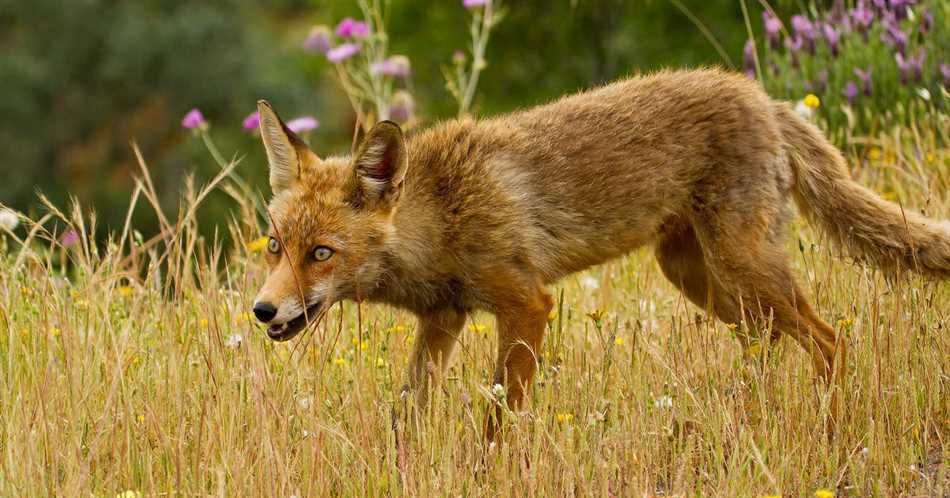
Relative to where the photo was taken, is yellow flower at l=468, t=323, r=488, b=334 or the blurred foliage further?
the blurred foliage

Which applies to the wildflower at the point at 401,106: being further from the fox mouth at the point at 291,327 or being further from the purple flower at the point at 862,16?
the fox mouth at the point at 291,327

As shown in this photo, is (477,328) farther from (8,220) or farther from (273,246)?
(8,220)

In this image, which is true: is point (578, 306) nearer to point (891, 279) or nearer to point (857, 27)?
point (891, 279)

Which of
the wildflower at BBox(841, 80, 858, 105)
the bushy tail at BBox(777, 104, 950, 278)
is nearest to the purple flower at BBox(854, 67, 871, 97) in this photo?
the wildflower at BBox(841, 80, 858, 105)

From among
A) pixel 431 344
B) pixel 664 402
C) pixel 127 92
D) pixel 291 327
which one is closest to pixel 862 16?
pixel 431 344

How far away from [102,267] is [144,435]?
1193 mm

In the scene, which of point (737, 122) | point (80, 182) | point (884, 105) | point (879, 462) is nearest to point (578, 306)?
point (737, 122)

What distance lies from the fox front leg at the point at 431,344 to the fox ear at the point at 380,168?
0.61 metres

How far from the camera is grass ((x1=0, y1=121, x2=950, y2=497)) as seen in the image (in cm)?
438

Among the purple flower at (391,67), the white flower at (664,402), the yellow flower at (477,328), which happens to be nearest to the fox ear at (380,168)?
the yellow flower at (477,328)

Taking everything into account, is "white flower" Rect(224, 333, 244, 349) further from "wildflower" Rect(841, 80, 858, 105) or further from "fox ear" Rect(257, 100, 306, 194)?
"wildflower" Rect(841, 80, 858, 105)

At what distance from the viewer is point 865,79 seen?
888 centimetres

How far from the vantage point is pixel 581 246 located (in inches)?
226

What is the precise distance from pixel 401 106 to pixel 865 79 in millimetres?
3543
